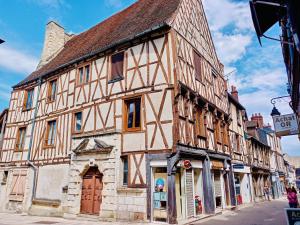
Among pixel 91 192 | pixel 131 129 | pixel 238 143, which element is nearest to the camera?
pixel 131 129

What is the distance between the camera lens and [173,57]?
9156 mm

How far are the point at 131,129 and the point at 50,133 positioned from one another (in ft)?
18.5

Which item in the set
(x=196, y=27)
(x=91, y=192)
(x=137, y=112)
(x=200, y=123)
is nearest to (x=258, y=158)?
(x=200, y=123)

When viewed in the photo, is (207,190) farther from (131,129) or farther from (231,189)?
(131,129)

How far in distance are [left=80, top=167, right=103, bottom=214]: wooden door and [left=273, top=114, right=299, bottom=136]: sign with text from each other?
664 cm

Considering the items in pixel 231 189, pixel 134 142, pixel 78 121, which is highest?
pixel 78 121

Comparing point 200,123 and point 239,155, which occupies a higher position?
point 200,123

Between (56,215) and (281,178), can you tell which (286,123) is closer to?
(56,215)

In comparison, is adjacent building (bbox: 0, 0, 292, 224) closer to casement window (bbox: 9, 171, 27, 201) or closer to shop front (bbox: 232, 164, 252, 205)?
casement window (bbox: 9, 171, 27, 201)

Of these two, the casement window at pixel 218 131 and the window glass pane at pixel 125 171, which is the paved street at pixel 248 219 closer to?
the window glass pane at pixel 125 171

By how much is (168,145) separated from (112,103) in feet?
10.8

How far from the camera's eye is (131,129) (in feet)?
30.2

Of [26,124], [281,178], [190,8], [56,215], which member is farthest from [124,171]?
[281,178]

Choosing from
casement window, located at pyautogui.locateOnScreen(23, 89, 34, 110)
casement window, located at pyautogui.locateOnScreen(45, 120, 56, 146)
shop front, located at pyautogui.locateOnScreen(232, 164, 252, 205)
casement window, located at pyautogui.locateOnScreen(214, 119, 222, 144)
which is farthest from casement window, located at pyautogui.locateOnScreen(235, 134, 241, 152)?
casement window, located at pyautogui.locateOnScreen(23, 89, 34, 110)
